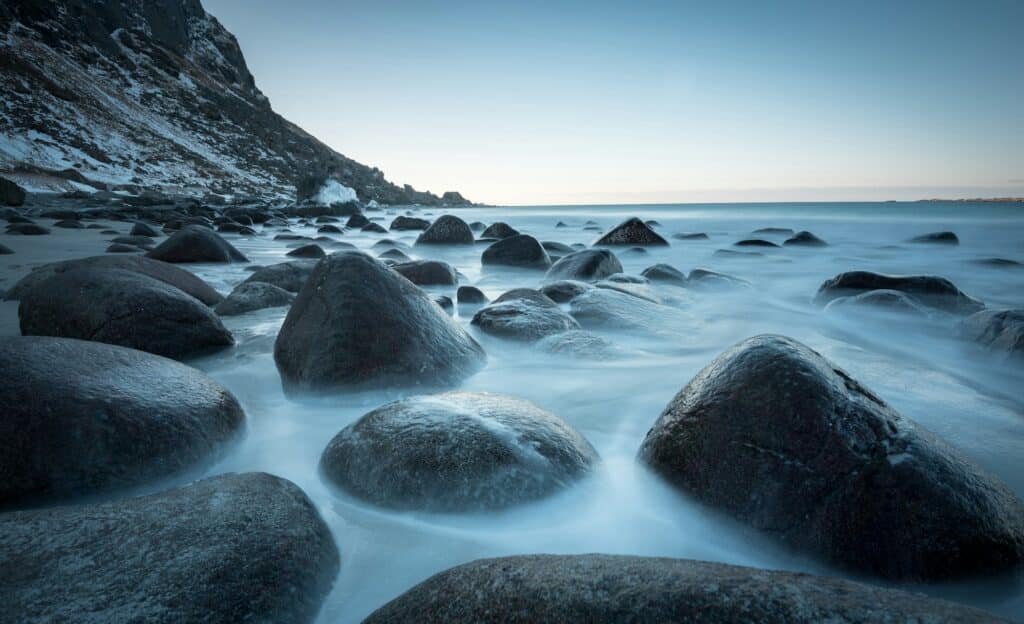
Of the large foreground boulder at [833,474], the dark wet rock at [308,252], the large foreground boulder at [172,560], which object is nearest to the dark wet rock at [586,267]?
the dark wet rock at [308,252]

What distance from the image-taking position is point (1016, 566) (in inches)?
45.9

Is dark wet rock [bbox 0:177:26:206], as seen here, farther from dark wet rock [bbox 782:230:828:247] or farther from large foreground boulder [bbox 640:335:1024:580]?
dark wet rock [bbox 782:230:828:247]

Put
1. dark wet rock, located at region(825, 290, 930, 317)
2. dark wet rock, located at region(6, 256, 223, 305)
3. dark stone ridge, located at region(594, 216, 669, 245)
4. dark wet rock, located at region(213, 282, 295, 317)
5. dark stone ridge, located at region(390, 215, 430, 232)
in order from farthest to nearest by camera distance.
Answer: dark stone ridge, located at region(390, 215, 430, 232)
dark stone ridge, located at region(594, 216, 669, 245)
dark wet rock, located at region(825, 290, 930, 317)
dark wet rock, located at region(213, 282, 295, 317)
dark wet rock, located at region(6, 256, 223, 305)

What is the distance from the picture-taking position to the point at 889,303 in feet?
12.7

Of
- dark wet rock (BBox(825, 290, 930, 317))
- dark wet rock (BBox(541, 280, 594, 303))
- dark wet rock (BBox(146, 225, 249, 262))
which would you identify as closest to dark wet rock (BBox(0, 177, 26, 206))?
dark wet rock (BBox(146, 225, 249, 262))

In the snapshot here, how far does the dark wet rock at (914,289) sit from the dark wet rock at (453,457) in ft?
12.5

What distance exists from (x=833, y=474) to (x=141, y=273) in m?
3.51

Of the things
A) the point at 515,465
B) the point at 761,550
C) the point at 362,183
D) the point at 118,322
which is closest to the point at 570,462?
the point at 515,465

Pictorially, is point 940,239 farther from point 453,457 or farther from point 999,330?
point 453,457

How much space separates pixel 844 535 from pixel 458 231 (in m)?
9.37

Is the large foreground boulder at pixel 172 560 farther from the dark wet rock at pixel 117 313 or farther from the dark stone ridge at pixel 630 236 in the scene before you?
the dark stone ridge at pixel 630 236

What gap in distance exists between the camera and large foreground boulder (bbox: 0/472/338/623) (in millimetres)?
918

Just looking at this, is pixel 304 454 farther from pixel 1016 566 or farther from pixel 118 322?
pixel 1016 566

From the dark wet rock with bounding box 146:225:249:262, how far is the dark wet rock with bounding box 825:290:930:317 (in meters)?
6.52
